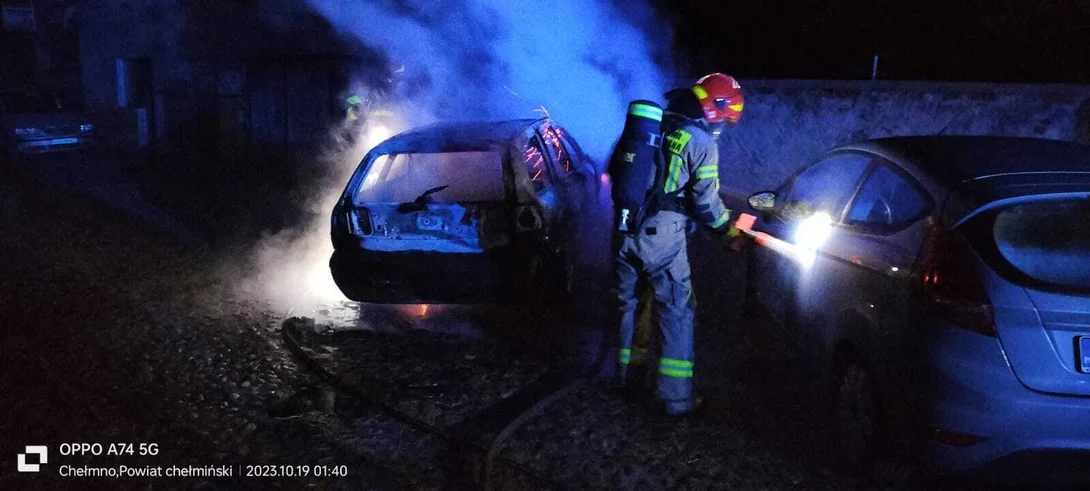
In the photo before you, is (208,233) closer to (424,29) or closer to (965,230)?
(424,29)

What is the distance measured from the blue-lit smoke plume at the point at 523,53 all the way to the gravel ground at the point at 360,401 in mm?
7118

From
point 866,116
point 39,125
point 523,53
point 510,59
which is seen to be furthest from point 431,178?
point 39,125

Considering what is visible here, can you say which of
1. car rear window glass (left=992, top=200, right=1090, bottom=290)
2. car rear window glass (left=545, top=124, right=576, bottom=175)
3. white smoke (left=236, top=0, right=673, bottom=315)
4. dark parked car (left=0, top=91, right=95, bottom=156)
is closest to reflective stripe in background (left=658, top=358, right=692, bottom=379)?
car rear window glass (left=992, top=200, right=1090, bottom=290)

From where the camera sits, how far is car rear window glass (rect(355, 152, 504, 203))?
6.44 meters

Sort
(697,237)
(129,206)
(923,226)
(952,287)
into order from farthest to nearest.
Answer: (129,206) < (697,237) < (923,226) < (952,287)

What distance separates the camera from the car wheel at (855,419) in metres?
3.74

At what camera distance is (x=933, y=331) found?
3.20 meters

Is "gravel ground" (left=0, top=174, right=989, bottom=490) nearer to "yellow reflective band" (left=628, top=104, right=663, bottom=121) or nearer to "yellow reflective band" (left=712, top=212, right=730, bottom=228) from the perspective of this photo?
"yellow reflective band" (left=712, top=212, right=730, bottom=228)

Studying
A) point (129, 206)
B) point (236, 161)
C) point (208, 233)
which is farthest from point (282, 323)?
point (236, 161)

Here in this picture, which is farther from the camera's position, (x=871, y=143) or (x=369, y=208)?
(x=369, y=208)

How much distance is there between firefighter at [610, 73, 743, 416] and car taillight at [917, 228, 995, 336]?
136 centimetres

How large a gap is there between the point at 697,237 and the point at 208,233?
223 inches

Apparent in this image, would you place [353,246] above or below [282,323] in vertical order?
above

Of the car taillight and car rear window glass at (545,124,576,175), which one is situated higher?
car rear window glass at (545,124,576,175)
